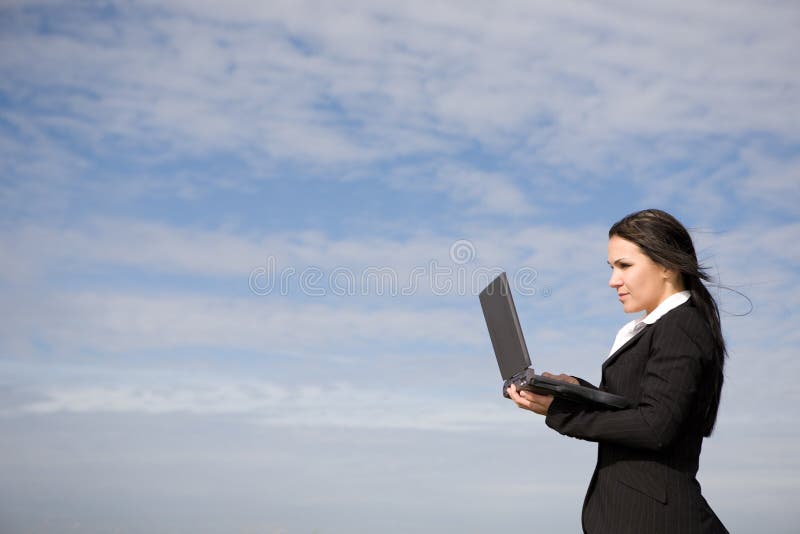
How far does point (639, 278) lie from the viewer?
4.25 metres

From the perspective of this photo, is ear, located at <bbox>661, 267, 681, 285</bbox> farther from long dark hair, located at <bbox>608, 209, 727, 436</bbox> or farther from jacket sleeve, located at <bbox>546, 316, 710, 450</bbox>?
jacket sleeve, located at <bbox>546, 316, 710, 450</bbox>

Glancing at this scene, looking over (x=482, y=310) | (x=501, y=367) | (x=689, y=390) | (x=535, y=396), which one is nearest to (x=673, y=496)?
(x=689, y=390)

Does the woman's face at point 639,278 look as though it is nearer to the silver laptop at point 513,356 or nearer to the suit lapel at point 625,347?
the suit lapel at point 625,347

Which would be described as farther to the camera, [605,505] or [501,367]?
[501,367]

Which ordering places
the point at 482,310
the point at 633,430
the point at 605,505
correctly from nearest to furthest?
the point at 633,430, the point at 605,505, the point at 482,310

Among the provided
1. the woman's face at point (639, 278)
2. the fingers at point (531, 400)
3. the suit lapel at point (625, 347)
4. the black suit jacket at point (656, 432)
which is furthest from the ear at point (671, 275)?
the fingers at point (531, 400)

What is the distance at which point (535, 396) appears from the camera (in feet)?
13.5

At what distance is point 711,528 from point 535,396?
101cm

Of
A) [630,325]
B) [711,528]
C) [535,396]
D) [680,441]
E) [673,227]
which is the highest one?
[673,227]

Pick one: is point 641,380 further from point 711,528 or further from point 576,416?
point 711,528

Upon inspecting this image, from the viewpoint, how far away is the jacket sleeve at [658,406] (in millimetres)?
3799

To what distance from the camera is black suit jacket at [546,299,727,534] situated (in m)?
3.83

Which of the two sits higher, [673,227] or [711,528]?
[673,227]

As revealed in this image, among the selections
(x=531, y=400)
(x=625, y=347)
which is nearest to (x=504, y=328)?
(x=531, y=400)
